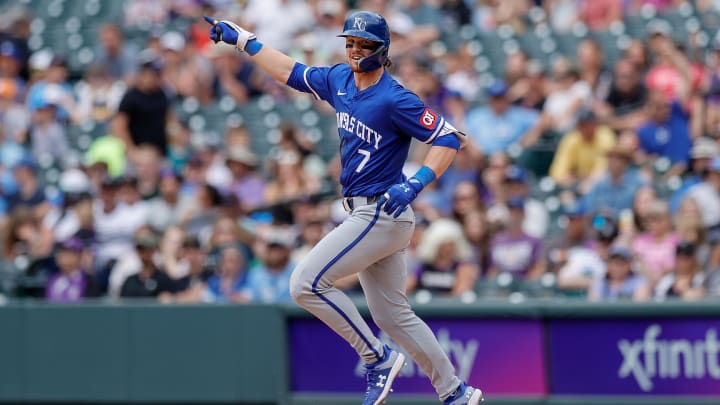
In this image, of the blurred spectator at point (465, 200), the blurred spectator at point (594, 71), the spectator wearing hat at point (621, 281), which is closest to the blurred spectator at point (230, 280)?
the blurred spectator at point (465, 200)

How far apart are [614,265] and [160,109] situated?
5402 mm

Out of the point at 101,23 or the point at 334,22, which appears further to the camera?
the point at 101,23

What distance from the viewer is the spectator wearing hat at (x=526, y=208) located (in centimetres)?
1028

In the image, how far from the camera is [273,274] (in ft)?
33.2

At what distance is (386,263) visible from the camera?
6.69 m

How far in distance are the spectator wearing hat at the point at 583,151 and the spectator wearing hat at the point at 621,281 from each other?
1.65 metres

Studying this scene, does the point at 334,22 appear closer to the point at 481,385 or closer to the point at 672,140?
the point at 672,140

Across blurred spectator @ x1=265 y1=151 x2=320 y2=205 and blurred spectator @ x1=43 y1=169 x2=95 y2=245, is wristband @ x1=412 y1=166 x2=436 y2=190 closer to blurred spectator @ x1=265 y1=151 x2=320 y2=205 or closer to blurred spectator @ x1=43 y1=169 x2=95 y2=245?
blurred spectator @ x1=265 y1=151 x2=320 y2=205

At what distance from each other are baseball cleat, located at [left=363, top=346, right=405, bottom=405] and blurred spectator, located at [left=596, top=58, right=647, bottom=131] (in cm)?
520

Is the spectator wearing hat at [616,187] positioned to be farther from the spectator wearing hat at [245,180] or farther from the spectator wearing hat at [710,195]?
the spectator wearing hat at [245,180]

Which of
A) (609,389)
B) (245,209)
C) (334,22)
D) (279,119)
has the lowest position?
(609,389)

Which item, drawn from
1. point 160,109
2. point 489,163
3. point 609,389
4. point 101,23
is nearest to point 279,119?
point 160,109

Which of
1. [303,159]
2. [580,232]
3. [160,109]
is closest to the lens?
[580,232]

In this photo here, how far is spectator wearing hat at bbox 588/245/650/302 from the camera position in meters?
9.09
